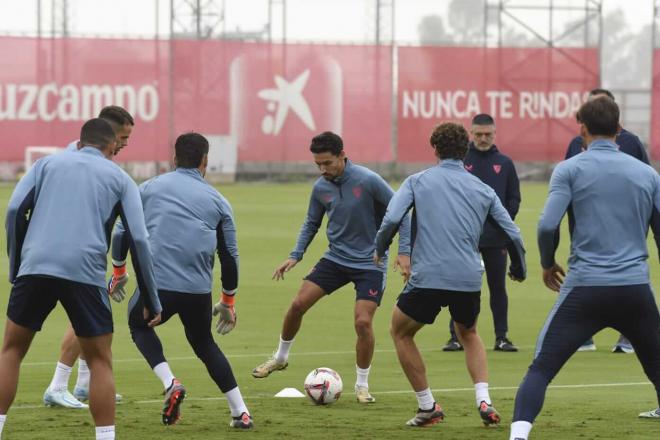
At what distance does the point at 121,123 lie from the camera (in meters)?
10.4

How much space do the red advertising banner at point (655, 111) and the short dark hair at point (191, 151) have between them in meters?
43.6

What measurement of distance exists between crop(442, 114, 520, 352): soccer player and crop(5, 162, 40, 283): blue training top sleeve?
20.9 feet

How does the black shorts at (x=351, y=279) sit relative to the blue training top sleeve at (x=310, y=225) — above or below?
below

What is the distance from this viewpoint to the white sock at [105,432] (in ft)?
27.7

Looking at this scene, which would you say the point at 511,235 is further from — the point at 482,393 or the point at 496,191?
the point at 496,191

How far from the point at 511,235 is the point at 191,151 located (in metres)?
2.17

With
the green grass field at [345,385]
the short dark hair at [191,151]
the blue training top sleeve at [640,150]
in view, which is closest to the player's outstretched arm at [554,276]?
the green grass field at [345,385]

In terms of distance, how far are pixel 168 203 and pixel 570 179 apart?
2.80 m

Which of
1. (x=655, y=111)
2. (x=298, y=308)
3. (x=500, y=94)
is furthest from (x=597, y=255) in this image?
(x=655, y=111)

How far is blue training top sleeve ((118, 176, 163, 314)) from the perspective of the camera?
8.48m

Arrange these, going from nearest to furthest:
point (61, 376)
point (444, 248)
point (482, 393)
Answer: point (444, 248)
point (482, 393)
point (61, 376)

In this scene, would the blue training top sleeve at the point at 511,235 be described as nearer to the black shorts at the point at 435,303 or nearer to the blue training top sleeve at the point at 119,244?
the black shorts at the point at 435,303

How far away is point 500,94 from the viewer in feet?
172

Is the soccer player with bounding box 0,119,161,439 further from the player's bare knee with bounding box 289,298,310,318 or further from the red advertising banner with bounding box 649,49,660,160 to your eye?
the red advertising banner with bounding box 649,49,660,160
